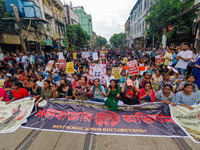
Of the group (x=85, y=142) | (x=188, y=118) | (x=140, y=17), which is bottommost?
(x=85, y=142)

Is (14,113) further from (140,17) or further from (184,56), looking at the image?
(140,17)

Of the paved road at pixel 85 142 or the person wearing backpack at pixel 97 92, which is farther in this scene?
the person wearing backpack at pixel 97 92

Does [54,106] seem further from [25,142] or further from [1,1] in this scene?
[1,1]

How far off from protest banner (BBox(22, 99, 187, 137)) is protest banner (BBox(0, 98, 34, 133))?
0.23m

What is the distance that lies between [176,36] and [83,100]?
14714 mm

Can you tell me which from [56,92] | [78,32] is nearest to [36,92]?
[56,92]

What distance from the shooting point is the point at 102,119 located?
9.88 ft

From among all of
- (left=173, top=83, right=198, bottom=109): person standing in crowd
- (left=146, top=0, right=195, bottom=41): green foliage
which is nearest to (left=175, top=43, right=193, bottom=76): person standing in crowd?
(left=173, top=83, right=198, bottom=109): person standing in crowd

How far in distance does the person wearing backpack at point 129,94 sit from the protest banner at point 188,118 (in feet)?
3.63

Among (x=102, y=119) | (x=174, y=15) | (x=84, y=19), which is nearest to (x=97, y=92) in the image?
(x=102, y=119)

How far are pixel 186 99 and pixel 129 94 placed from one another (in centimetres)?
162

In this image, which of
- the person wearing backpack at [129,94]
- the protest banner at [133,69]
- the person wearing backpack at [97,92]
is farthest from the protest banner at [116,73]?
the person wearing backpack at [97,92]

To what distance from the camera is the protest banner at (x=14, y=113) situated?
116 inches

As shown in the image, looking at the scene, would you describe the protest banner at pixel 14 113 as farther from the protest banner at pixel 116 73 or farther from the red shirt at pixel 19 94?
the protest banner at pixel 116 73
